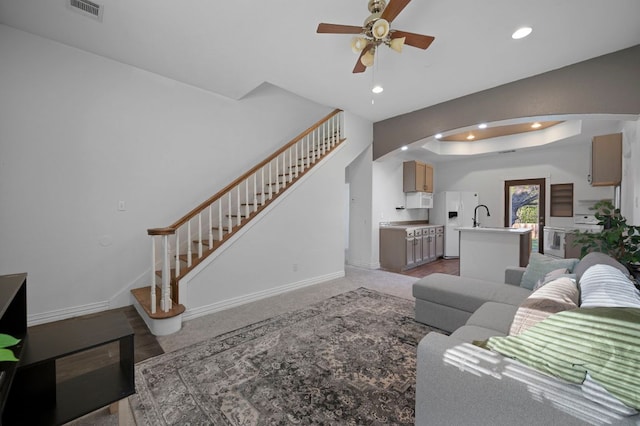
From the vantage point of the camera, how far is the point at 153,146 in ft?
11.7

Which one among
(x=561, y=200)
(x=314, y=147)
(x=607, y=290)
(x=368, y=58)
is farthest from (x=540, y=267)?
(x=561, y=200)

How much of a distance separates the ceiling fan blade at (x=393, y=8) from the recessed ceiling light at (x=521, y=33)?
149 cm

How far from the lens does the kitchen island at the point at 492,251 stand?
4066mm

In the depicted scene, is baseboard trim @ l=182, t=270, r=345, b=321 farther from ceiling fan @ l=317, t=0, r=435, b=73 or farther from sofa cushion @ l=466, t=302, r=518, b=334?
ceiling fan @ l=317, t=0, r=435, b=73

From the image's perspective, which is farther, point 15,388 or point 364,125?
point 364,125

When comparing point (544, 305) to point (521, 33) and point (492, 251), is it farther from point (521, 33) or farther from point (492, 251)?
point (492, 251)

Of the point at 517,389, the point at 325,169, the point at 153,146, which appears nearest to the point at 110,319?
the point at 517,389

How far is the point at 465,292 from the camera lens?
8.23ft

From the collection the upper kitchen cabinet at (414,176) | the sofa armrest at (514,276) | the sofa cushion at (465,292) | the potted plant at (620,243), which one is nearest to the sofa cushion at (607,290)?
the sofa cushion at (465,292)

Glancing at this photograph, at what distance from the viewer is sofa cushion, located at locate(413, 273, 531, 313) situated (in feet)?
7.79

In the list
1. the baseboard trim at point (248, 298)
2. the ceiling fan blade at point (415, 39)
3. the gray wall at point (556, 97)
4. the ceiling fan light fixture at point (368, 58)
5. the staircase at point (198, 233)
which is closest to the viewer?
the ceiling fan blade at point (415, 39)

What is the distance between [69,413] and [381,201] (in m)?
5.36

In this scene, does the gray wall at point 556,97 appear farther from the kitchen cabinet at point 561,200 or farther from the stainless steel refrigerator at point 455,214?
the kitchen cabinet at point 561,200

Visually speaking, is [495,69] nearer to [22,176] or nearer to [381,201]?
[381,201]
